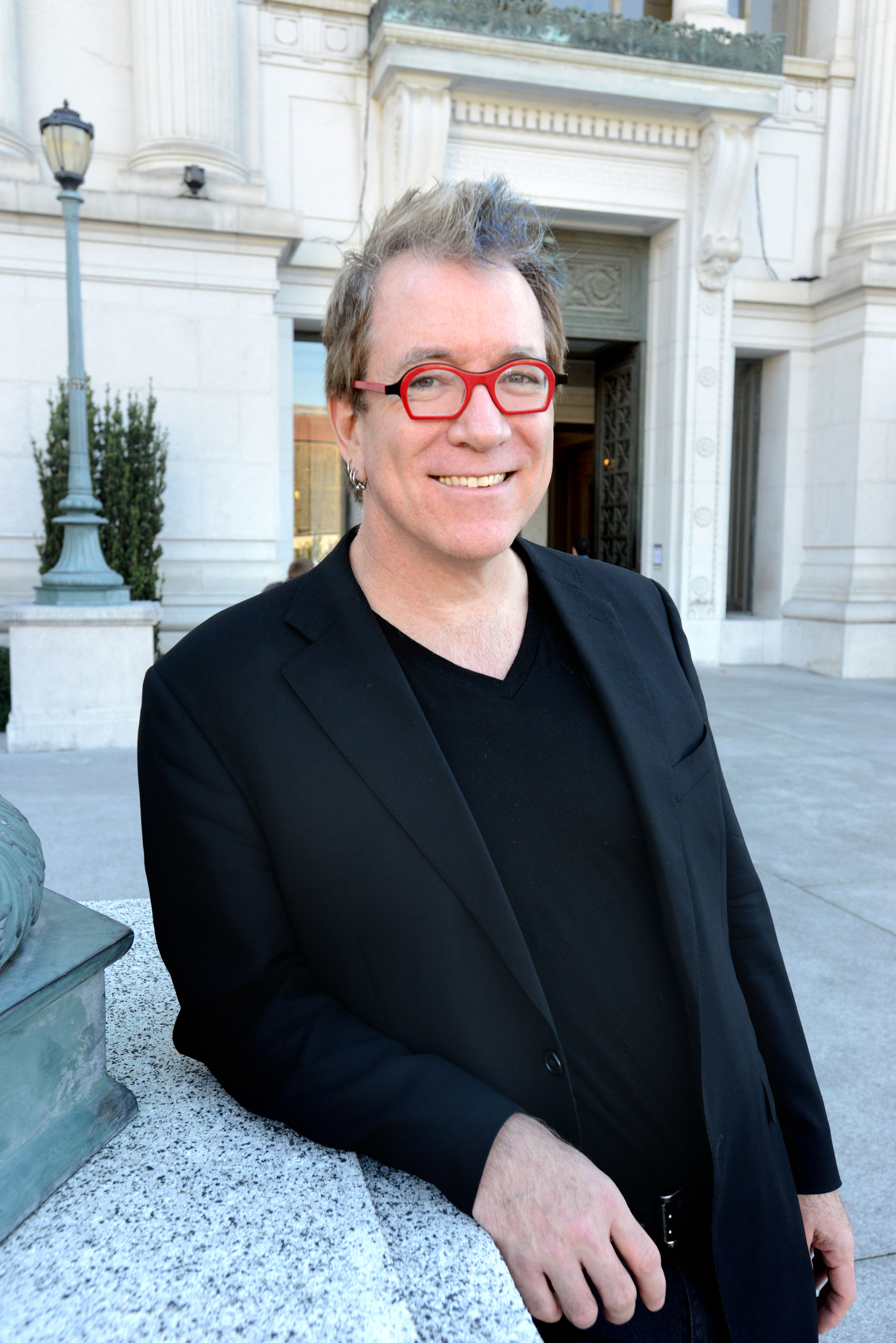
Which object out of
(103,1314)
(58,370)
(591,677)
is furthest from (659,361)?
(103,1314)

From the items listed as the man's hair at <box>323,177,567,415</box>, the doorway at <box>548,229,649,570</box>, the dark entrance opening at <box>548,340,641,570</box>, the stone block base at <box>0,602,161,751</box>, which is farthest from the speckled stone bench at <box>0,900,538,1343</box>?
the dark entrance opening at <box>548,340,641,570</box>

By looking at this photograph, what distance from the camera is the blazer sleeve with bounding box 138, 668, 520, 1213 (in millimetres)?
1143

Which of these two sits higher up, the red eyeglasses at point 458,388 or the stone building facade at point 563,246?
the stone building facade at point 563,246

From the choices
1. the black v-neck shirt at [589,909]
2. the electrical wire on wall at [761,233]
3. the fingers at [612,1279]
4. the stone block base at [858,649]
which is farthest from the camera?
the electrical wire on wall at [761,233]

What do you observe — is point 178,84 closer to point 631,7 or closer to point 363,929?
point 631,7

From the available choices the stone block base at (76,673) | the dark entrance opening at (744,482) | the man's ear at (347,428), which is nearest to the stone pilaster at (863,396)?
the dark entrance opening at (744,482)

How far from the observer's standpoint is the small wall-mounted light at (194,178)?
9172 millimetres

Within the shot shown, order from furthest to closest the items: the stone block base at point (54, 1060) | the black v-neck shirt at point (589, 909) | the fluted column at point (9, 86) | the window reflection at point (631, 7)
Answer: the window reflection at point (631, 7) → the fluted column at point (9, 86) → the black v-neck shirt at point (589, 909) → the stone block base at point (54, 1060)

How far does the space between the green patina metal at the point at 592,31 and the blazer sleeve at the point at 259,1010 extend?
11036 millimetres

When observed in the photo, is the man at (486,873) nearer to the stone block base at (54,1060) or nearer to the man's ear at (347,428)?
the man's ear at (347,428)

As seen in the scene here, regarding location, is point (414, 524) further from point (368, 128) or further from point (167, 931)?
point (368, 128)

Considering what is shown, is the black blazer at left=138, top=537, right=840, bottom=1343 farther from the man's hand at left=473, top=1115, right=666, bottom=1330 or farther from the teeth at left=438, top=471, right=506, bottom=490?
the teeth at left=438, top=471, right=506, bottom=490

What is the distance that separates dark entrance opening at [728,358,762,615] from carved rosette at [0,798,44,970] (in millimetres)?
12987

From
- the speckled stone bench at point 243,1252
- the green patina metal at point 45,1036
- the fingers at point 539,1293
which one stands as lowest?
the fingers at point 539,1293
